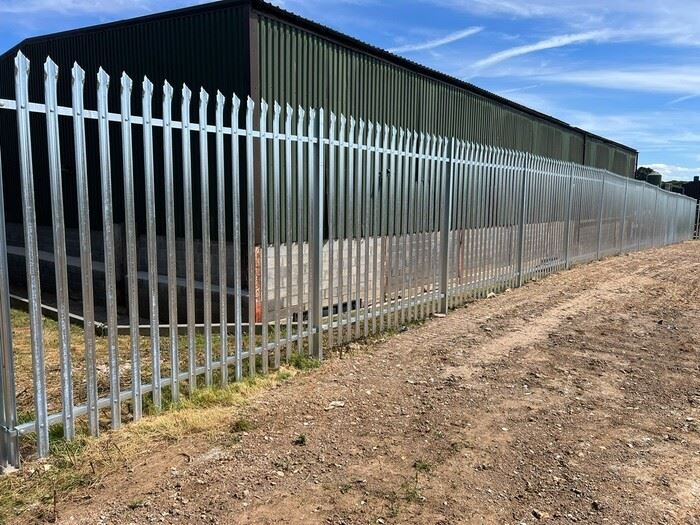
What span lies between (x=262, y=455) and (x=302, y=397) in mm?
1044

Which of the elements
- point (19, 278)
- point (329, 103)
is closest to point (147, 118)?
point (329, 103)

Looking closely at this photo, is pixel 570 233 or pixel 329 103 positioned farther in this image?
pixel 570 233

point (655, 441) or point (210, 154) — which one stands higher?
point (210, 154)

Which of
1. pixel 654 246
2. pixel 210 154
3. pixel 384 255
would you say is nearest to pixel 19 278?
pixel 210 154

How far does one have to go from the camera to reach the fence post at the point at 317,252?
5.31 meters

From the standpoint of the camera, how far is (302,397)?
4.57 m

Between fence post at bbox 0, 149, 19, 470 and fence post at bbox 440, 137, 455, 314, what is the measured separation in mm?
5501

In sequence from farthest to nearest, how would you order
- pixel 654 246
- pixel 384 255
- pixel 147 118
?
pixel 654 246 < pixel 384 255 < pixel 147 118

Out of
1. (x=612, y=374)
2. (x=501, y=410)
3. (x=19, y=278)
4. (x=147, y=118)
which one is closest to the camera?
(x=147, y=118)

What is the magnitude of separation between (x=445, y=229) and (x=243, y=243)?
2.76m

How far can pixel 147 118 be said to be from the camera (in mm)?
3773

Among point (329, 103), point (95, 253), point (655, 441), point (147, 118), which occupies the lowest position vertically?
point (655, 441)

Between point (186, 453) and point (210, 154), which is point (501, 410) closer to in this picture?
point (186, 453)

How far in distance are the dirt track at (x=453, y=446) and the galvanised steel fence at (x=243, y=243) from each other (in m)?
0.58
